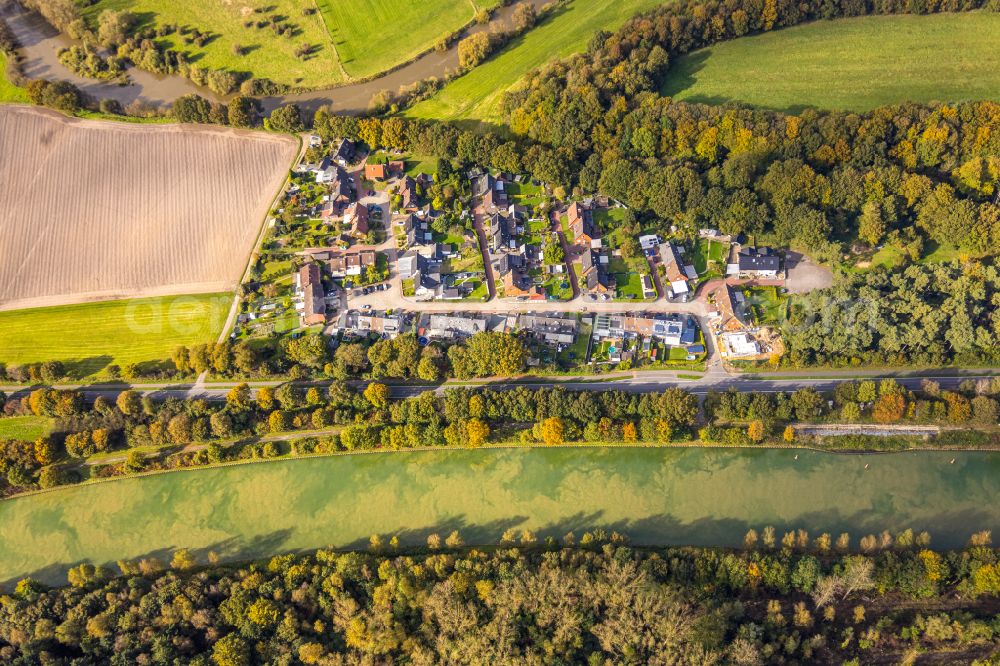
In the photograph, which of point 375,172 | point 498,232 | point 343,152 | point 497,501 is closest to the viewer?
point 497,501

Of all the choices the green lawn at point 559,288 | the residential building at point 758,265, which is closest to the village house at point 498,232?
the green lawn at point 559,288

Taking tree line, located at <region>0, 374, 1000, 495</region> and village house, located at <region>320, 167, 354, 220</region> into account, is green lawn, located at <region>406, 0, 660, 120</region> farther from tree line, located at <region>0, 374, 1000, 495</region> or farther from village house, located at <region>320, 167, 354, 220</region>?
tree line, located at <region>0, 374, 1000, 495</region>

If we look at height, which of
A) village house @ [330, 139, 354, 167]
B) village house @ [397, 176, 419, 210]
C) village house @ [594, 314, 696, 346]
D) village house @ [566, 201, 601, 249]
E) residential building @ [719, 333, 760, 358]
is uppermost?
village house @ [330, 139, 354, 167]

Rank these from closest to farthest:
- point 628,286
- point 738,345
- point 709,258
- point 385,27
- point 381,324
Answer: point 738,345 < point 381,324 < point 628,286 < point 709,258 < point 385,27

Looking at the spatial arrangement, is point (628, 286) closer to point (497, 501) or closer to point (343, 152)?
point (497, 501)

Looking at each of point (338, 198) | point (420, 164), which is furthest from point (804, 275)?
point (338, 198)

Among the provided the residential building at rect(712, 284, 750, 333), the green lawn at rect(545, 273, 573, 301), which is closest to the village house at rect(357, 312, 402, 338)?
the green lawn at rect(545, 273, 573, 301)

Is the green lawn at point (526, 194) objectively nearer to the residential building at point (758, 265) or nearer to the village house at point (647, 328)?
the village house at point (647, 328)
